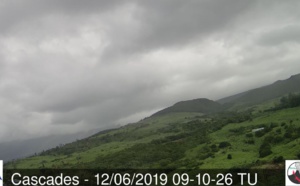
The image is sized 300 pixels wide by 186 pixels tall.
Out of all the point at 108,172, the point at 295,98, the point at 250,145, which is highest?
the point at 295,98

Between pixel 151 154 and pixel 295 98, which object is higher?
pixel 295 98

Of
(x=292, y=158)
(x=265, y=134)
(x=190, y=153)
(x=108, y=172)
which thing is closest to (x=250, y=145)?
(x=265, y=134)

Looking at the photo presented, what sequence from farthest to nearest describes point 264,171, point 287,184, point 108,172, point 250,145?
1. point 108,172
2. point 250,145
3. point 264,171
4. point 287,184

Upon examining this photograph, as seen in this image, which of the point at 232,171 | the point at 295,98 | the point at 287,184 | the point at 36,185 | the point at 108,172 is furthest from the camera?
the point at 295,98

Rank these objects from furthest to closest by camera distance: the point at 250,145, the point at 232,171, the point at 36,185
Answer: the point at 36,185
the point at 250,145
the point at 232,171

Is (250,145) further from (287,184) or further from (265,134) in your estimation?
(287,184)

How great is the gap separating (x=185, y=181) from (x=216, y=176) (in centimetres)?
843

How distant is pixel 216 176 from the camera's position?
6450cm

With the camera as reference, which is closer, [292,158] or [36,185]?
[292,158]

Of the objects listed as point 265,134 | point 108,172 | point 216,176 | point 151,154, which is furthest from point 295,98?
point 216,176

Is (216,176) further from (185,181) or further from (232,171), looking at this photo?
(185,181)

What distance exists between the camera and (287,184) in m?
47.4

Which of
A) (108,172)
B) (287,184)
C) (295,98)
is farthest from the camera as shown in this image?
(295,98)

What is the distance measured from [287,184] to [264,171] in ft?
26.8
